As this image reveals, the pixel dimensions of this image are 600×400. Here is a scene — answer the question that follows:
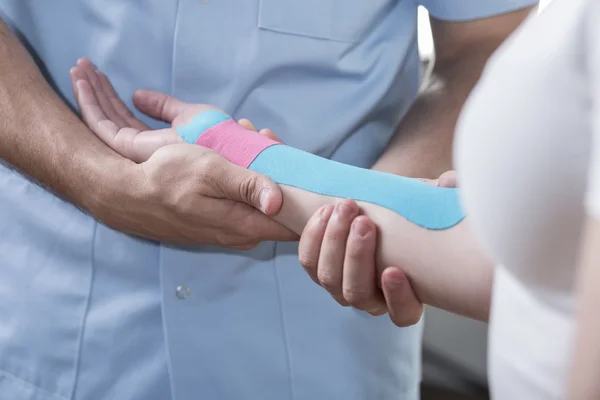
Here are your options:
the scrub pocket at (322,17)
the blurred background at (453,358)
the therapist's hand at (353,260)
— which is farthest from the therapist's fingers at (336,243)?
the blurred background at (453,358)

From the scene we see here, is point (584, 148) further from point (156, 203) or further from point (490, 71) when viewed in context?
point (156, 203)

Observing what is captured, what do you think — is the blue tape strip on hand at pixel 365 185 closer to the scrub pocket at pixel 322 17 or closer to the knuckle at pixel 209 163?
the knuckle at pixel 209 163

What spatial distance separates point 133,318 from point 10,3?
388 mm

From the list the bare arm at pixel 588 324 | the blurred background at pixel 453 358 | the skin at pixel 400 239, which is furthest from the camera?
the blurred background at pixel 453 358

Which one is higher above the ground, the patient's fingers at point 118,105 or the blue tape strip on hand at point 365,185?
the blue tape strip on hand at point 365,185

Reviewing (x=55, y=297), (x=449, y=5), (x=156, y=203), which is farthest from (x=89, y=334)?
(x=449, y=5)

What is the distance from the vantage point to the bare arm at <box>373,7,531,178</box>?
89 cm

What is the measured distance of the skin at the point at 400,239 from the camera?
23.9 inches

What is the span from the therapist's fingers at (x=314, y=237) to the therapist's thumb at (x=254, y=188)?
41mm

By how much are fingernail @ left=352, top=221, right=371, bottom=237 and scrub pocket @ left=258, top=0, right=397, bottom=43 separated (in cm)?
27

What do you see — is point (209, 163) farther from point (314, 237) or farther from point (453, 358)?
point (453, 358)

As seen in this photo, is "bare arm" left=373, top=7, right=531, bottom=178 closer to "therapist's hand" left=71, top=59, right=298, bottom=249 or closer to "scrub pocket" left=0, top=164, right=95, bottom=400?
"therapist's hand" left=71, top=59, right=298, bottom=249

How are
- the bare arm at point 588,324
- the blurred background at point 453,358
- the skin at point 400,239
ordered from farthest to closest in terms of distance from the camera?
the blurred background at point 453,358, the skin at point 400,239, the bare arm at point 588,324

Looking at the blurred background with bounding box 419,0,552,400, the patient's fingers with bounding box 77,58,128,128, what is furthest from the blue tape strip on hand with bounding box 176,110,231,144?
the blurred background with bounding box 419,0,552,400
